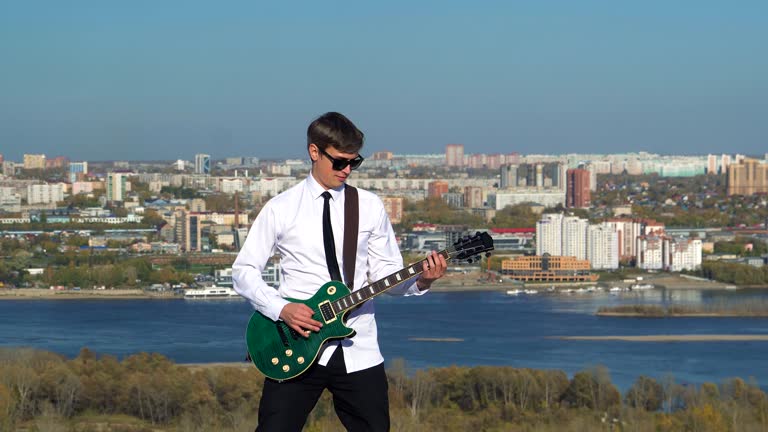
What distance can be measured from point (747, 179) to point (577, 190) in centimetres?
523

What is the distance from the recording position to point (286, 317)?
133 centimetres

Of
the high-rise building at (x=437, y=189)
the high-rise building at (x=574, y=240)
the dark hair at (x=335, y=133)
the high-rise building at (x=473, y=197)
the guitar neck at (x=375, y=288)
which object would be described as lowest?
the high-rise building at (x=574, y=240)

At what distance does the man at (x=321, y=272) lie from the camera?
136 cm

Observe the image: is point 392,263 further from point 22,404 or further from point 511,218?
point 511,218

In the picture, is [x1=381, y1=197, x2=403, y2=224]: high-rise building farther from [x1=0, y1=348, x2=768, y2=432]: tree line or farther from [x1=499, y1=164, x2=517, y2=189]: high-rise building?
[x1=0, y1=348, x2=768, y2=432]: tree line

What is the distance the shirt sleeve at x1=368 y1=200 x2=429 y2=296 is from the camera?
4.56 feet

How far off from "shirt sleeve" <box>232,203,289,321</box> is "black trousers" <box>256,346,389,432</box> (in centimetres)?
8

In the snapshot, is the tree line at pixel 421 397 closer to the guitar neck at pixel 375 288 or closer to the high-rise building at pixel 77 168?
the guitar neck at pixel 375 288

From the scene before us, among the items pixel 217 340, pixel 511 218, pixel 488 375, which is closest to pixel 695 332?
pixel 217 340

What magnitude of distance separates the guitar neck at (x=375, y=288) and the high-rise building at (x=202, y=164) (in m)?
A: 44.2

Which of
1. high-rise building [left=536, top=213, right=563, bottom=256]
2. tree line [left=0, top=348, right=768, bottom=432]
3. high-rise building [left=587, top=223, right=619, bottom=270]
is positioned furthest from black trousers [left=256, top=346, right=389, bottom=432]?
high-rise building [left=536, top=213, right=563, bottom=256]

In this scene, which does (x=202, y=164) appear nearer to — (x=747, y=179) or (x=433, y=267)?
(x=747, y=179)

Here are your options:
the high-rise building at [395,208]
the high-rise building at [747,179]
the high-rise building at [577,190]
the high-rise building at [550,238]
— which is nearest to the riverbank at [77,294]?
the high-rise building at [550,238]

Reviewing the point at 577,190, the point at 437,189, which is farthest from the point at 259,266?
the point at 437,189
